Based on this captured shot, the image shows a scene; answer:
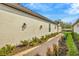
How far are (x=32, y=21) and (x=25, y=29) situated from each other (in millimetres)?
119

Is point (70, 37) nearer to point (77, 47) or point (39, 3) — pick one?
point (77, 47)

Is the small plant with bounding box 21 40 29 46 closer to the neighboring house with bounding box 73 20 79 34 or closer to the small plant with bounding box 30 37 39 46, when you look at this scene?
the small plant with bounding box 30 37 39 46

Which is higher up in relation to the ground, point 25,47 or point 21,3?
point 21,3

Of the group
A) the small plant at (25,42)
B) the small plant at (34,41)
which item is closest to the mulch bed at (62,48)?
the small plant at (34,41)

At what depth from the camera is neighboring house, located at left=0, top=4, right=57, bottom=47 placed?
2249mm

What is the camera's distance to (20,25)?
2.32 meters

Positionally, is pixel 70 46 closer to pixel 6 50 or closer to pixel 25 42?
pixel 25 42

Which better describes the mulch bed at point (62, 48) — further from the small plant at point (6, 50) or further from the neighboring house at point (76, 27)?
the small plant at point (6, 50)

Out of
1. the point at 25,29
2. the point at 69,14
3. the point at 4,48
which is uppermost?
the point at 69,14

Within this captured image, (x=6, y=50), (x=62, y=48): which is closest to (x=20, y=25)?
(x=6, y=50)

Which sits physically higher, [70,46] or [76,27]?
[76,27]

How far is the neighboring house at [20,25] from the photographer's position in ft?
7.38

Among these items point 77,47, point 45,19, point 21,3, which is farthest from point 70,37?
point 21,3

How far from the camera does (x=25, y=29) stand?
2.33 meters
